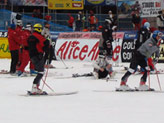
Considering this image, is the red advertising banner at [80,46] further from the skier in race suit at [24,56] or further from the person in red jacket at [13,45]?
the skier in race suit at [24,56]

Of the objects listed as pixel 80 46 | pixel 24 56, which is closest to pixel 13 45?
pixel 24 56

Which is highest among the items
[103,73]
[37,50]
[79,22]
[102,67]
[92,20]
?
[92,20]

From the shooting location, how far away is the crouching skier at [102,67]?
60.8 ft

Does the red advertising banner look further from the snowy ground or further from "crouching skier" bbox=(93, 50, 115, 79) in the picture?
the snowy ground

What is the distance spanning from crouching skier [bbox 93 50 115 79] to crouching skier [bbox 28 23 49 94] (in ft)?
14.6

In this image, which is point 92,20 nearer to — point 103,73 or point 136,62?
point 103,73

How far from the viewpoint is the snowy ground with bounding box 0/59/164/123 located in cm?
996

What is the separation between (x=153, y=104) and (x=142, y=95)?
1854 mm

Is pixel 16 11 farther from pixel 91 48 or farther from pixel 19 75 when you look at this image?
pixel 19 75

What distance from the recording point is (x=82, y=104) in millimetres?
12125

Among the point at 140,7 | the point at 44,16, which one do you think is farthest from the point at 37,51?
the point at 44,16

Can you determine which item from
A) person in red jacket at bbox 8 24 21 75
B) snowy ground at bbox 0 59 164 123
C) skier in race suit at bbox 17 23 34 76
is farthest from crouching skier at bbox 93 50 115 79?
person in red jacket at bbox 8 24 21 75

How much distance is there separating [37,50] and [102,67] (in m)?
4.79

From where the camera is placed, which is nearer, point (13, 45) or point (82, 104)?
point (82, 104)
